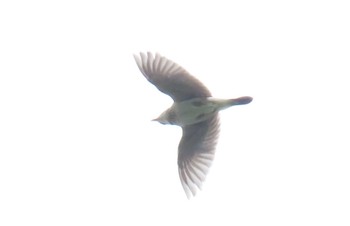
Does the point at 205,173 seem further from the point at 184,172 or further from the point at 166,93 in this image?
the point at 166,93

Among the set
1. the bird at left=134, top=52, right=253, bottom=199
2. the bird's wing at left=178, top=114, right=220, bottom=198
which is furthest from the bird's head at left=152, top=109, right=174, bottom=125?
the bird's wing at left=178, top=114, right=220, bottom=198

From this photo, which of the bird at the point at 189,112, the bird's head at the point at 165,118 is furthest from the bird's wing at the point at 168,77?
the bird's head at the point at 165,118

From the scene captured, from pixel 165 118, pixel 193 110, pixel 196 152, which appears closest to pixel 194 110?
pixel 193 110

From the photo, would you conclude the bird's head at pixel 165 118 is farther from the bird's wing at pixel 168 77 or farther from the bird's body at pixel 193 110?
the bird's wing at pixel 168 77

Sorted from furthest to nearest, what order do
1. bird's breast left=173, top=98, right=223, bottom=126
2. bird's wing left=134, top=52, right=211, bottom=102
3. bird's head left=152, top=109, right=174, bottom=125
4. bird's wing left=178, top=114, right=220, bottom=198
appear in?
1. bird's wing left=178, top=114, right=220, bottom=198
2. bird's head left=152, top=109, right=174, bottom=125
3. bird's breast left=173, top=98, right=223, bottom=126
4. bird's wing left=134, top=52, right=211, bottom=102

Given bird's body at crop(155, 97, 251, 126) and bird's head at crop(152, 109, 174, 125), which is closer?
bird's body at crop(155, 97, 251, 126)

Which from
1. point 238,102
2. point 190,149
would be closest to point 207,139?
point 190,149

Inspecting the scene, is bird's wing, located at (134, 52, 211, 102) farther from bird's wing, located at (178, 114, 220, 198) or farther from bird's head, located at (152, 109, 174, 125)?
bird's wing, located at (178, 114, 220, 198)

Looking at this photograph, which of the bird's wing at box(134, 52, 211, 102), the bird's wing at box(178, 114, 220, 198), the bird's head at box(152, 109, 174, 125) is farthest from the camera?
the bird's wing at box(178, 114, 220, 198)

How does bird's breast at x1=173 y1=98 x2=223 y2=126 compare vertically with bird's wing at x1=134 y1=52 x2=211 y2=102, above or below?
below
